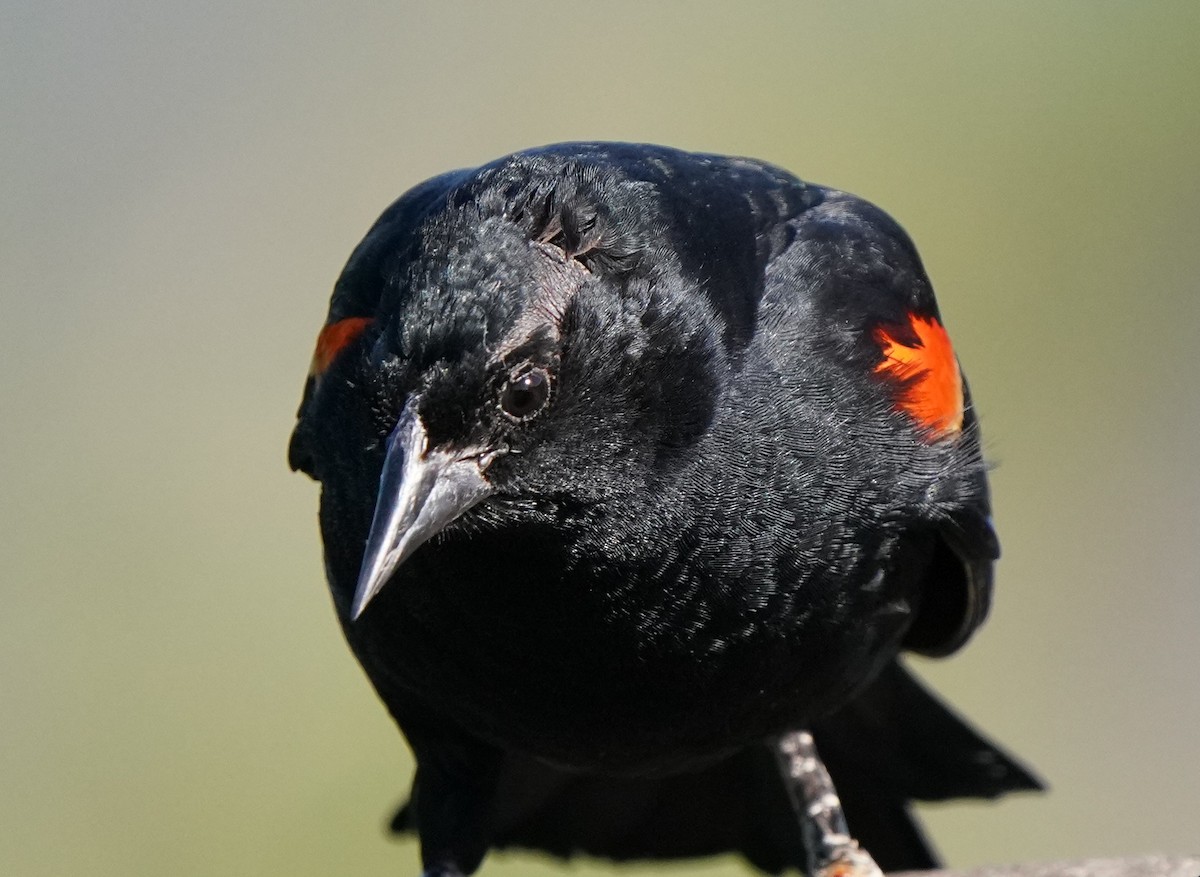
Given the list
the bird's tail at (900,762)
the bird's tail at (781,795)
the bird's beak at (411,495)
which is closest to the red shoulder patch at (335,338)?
the bird's beak at (411,495)

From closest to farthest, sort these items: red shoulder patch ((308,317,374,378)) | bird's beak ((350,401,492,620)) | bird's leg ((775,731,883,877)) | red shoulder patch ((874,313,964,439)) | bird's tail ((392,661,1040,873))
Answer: bird's beak ((350,401,492,620)) → red shoulder patch ((308,317,374,378)) → red shoulder patch ((874,313,964,439)) → bird's leg ((775,731,883,877)) → bird's tail ((392,661,1040,873))

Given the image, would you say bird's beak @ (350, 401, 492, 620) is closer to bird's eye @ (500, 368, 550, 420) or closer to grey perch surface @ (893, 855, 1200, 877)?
bird's eye @ (500, 368, 550, 420)

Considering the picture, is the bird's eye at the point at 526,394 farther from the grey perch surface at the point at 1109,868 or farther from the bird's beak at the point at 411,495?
the grey perch surface at the point at 1109,868

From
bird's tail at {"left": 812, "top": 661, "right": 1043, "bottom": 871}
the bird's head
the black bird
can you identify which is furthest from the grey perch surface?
bird's tail at {"left": 812, "top": 661, "right": 1043, "bottom": 871}

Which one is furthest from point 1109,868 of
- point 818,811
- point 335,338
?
point 335,338

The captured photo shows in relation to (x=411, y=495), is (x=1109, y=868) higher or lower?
lower

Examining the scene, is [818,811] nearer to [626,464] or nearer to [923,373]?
[923,373]
